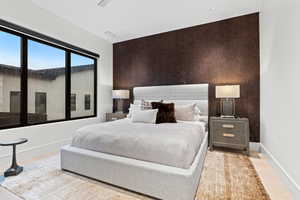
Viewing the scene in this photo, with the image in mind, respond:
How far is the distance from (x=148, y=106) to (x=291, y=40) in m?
2.38

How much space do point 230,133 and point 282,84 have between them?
1318 millimetres

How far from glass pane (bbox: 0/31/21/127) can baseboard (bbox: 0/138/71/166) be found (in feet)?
1.71

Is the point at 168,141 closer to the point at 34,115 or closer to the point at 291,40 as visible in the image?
the point at 291,40

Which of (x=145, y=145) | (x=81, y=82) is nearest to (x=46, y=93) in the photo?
(x=81, y=82)

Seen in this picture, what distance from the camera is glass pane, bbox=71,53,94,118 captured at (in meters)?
3.68

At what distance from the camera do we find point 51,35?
302 cm

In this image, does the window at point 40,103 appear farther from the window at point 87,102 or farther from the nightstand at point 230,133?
the nightstand at point 230,133

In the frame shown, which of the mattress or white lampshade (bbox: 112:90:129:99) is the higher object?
white lampshade (bbox: 112:90:129:99)

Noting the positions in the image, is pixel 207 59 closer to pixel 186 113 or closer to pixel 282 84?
pixel 186 113

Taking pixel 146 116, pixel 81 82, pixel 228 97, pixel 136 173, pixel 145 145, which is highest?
pixel 81 82

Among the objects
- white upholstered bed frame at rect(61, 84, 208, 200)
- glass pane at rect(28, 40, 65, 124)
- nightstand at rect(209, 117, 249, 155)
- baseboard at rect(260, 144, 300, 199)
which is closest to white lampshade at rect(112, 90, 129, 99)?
glass pane at rect(28, 40, 65, 124)

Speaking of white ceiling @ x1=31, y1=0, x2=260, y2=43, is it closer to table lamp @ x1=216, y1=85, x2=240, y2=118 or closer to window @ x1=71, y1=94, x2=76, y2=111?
table lamp @ x1=216, y1=85, x2=240, y2=118

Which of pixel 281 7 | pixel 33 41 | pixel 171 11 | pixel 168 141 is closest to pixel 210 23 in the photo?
pixel 171 11

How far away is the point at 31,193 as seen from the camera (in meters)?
1.68
